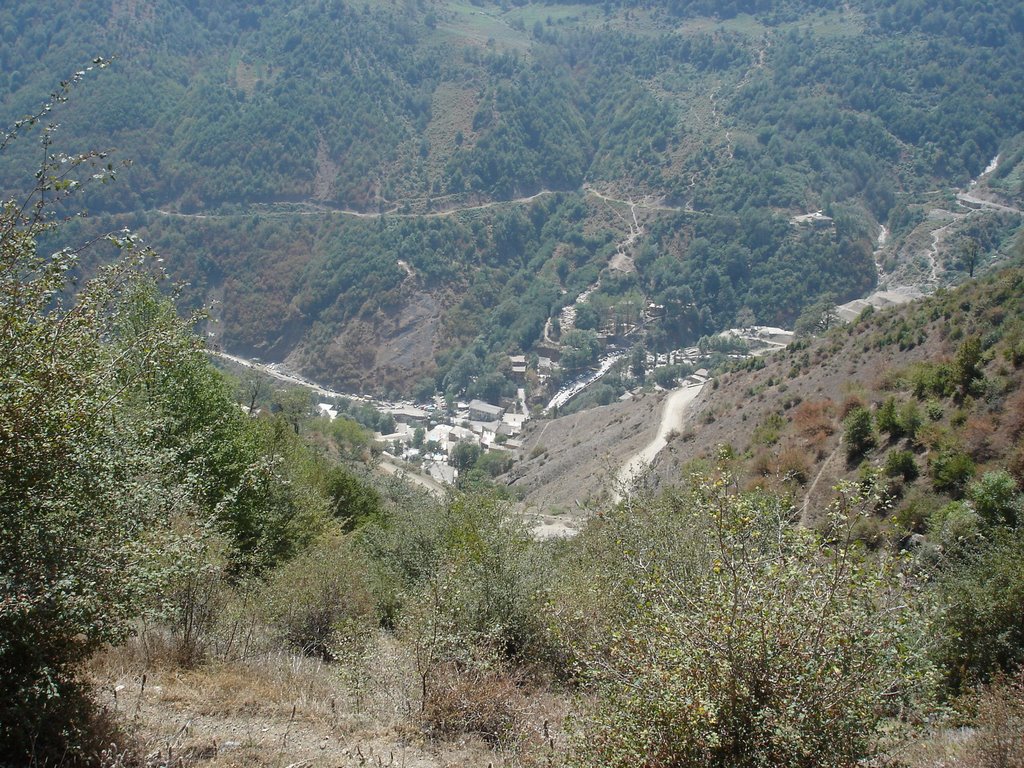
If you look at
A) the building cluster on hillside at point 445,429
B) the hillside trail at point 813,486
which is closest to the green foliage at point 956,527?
the hillside trail at point 813,486

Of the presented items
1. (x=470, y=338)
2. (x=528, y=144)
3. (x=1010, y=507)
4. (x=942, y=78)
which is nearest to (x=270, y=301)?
(x=470, y=338)

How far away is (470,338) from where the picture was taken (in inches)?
3927

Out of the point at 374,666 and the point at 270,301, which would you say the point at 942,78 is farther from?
the point at 374,666

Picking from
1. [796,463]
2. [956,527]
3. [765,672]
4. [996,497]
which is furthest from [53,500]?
[796,463]

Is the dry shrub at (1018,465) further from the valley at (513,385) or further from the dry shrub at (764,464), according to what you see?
the dry shrub at (764,464)

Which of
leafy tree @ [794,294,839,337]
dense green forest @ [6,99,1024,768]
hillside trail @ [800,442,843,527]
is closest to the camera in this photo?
dense green forest @ [6,99,1024,768]

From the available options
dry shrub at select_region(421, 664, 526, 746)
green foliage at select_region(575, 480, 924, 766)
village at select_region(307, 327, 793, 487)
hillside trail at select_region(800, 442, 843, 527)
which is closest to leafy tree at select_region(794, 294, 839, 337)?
village at select_region(307, 327, 793, 487)

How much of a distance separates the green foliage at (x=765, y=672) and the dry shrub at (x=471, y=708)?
101 inches

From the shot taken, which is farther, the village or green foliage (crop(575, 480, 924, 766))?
the village

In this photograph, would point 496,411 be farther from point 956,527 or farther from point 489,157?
point 956,527

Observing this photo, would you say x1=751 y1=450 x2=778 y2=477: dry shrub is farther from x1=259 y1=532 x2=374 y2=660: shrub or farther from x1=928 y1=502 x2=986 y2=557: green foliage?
x1=259 y1=532 x2=374 y2=660: shrub

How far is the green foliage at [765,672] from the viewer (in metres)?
4.25

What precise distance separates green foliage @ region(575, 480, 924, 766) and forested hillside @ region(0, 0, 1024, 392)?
85.6m

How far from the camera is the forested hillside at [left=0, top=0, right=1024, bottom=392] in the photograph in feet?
328
